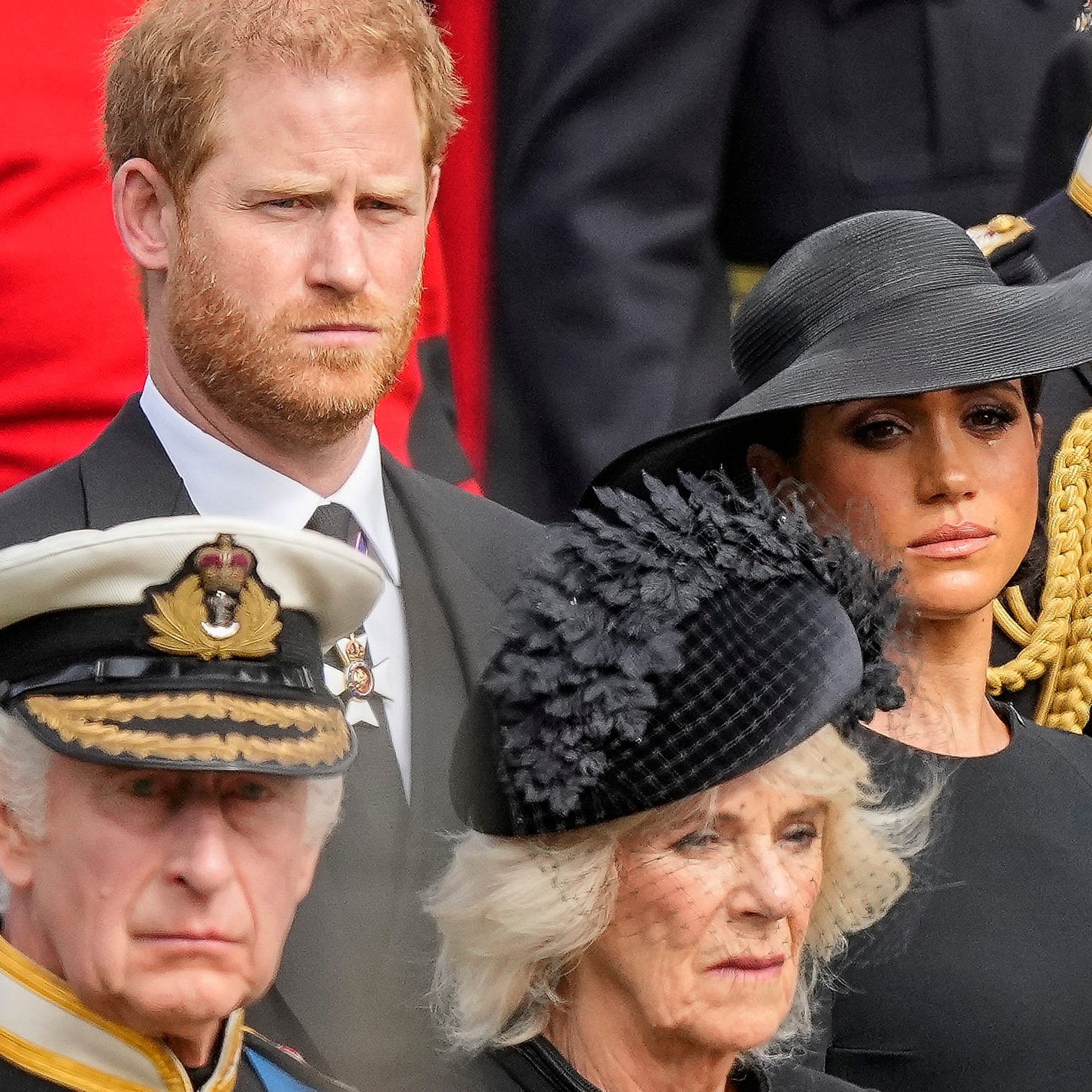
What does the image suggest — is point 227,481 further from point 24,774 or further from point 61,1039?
point 61,1039

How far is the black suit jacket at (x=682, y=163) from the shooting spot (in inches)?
144

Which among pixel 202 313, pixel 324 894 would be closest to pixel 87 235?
pixel 202 313

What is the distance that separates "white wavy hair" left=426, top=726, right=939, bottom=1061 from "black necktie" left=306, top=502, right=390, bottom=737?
23 cm

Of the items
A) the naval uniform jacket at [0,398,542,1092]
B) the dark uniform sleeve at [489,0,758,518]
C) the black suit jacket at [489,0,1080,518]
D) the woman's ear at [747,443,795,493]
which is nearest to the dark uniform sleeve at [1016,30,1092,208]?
the black suit jacket at [489,0,1080,518]

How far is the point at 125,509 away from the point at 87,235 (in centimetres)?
84

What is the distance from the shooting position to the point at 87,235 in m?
3.08

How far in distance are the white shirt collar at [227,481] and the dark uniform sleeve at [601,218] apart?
1245mm

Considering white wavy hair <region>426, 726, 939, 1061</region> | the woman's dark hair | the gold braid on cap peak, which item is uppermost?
the woman's dark hair

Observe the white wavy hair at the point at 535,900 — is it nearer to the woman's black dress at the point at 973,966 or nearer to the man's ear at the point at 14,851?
the woman's black dress at the point at 973,966

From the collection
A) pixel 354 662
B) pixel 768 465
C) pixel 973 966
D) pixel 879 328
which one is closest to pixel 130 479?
pixel 354 662

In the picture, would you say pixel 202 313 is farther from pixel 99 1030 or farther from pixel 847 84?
pixel 847 84

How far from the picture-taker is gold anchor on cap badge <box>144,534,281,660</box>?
1891mm

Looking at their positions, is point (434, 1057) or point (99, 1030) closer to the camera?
point (99, 1030)

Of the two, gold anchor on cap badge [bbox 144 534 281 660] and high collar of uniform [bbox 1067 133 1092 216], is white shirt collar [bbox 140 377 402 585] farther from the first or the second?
high collar of uniform [bbox 1067 133 1092 216]
